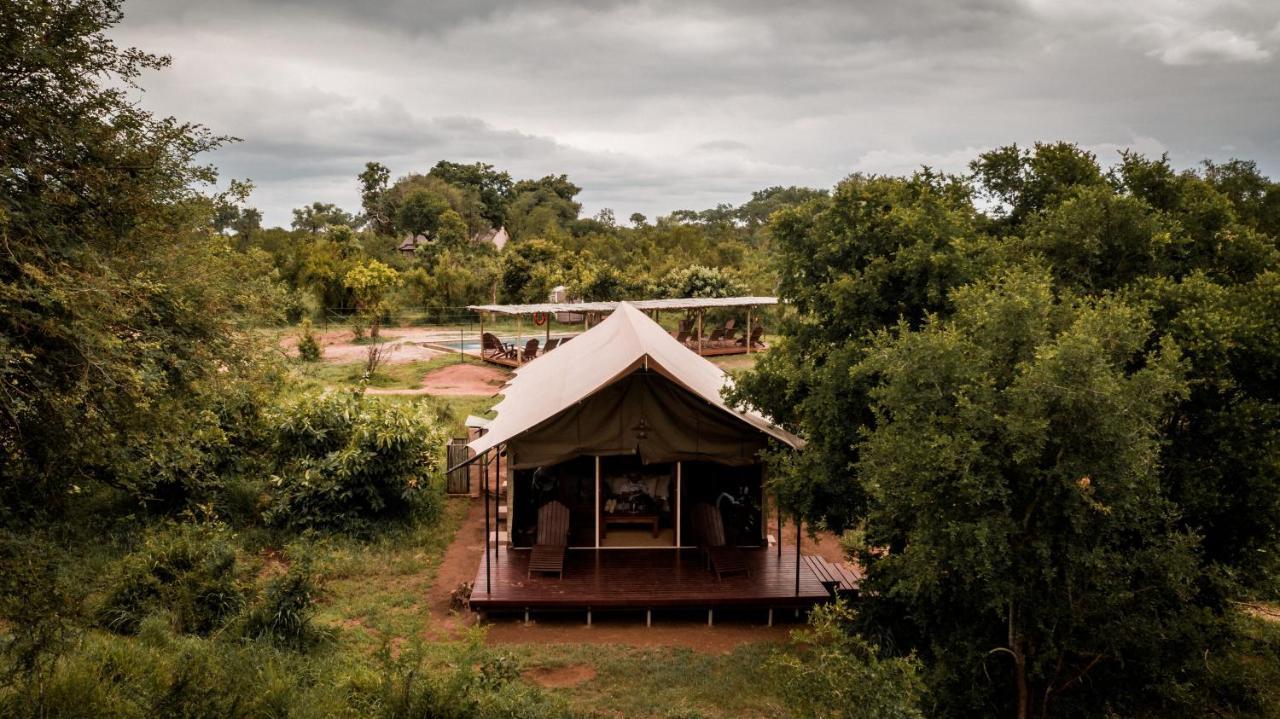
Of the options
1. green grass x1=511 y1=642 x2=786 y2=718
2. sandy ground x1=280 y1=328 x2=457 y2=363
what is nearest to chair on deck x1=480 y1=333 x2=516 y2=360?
sandy ground x1=280 y1=328 x2=457 y2=363

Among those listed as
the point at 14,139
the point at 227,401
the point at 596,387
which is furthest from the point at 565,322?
the point at 14,139

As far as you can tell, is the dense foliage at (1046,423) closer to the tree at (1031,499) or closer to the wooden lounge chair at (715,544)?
the tree at (1031,499)

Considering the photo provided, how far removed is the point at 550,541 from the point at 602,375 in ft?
7.72

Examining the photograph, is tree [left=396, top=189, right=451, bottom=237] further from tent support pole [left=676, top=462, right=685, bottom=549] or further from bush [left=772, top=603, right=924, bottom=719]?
bush [left=772, top=603, right=924, bottom=719]

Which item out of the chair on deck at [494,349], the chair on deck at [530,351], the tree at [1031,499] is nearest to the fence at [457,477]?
the tree at [1031,499]

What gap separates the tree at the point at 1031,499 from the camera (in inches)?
221

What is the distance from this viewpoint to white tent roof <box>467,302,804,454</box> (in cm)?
974

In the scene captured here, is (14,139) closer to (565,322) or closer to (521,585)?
(521,585)

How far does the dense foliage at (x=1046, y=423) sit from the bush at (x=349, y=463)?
5517 mm

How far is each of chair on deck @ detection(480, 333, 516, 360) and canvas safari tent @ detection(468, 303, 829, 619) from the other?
15.1 m

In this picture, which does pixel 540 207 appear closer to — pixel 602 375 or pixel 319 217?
pixel 319 217

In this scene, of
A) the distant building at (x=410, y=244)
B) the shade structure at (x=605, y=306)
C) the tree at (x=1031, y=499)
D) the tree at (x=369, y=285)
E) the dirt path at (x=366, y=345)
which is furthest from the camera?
the distant building at (x=410, y=244)

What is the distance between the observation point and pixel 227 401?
1246cm

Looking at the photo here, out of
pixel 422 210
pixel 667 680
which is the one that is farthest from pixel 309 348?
pixel 422 210
